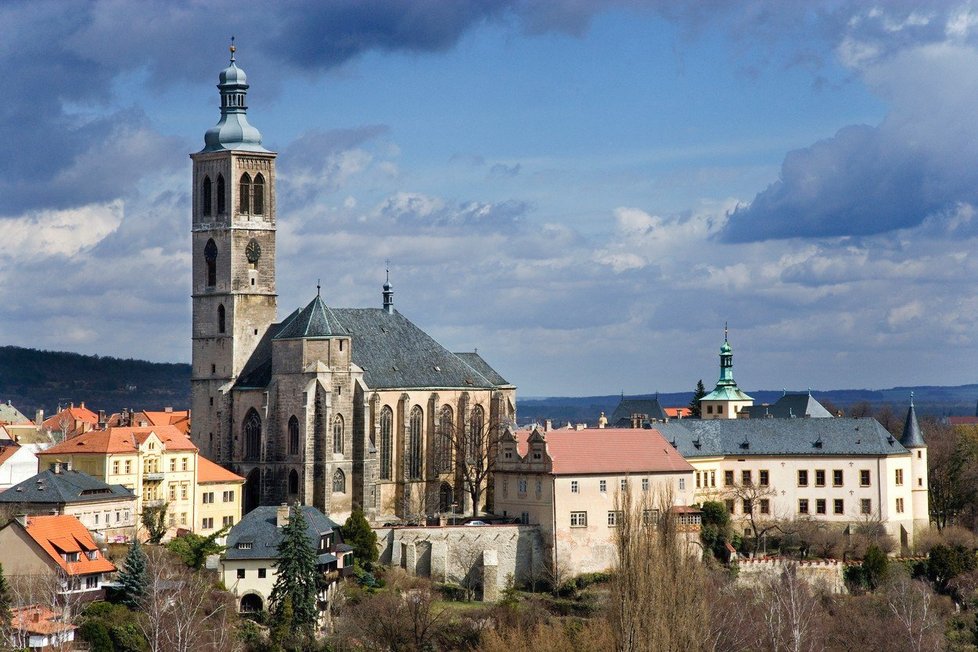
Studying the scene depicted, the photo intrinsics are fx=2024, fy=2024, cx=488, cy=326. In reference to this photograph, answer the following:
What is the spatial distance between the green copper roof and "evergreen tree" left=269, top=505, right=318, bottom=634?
29.9 metres

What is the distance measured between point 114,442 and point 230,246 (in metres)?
15.9

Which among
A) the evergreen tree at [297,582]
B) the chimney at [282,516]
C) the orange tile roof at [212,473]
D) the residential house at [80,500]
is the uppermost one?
the orange tile roof at [212,473]

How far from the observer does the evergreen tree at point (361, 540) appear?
294 ft

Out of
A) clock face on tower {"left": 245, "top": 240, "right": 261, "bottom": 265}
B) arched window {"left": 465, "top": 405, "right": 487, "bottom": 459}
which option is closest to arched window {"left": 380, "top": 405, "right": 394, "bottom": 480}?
arched window {"left": 465, "top": 405, "right": 487, "bottom": 459}

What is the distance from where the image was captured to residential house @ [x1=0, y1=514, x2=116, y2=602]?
7762cm

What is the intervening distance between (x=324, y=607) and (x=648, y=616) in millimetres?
15114

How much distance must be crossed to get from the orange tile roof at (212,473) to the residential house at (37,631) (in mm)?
22805

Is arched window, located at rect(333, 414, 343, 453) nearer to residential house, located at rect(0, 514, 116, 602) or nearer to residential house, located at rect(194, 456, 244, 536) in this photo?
residential house, located at rect(194, 456, 244, 536)

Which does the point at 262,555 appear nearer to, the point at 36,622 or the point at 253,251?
the point at 36,622

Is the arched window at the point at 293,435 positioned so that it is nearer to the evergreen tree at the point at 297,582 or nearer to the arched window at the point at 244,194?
the arched window at the point at 244,194

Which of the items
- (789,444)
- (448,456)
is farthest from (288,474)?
(789,444)

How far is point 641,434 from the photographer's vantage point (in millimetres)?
96938

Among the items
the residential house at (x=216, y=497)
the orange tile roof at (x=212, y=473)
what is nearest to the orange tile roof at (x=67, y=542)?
the residential house at (x=216, y=497)

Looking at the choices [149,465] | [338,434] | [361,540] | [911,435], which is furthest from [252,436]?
[911,435]
